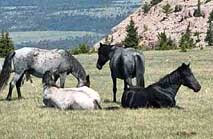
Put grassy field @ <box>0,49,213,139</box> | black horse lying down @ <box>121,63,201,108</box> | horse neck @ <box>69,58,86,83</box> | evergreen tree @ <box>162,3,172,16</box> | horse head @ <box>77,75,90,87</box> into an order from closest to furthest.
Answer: grassy field @ <box>0,49,213,139</box> → black horse lying down @ <box>121,63,201,108</box> → horse head @ <box>77,75,90,87</box> → horse neck @ <box>69,58,86,83</box> → evergreen tree @ <box>162,3,172,16</box>

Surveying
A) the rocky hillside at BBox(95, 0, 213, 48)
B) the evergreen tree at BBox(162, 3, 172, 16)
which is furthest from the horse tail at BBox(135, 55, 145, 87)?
the evergreen tree at BBox(162, 3, 172, 16)

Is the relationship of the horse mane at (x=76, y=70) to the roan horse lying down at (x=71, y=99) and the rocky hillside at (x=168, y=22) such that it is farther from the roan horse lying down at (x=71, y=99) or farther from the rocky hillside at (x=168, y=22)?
the rocky hillside at (x=168, y=22)

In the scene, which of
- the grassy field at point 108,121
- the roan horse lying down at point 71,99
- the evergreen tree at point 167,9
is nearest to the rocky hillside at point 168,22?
the evergreen tree at point 167,9

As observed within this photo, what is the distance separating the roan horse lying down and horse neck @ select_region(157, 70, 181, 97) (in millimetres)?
1726

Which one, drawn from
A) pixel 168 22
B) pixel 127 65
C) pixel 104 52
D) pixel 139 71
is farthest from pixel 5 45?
pixel 139 71

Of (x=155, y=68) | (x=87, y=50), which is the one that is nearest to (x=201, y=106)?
(x=155, y=68)

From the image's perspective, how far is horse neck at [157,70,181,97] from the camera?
1891 centimetres

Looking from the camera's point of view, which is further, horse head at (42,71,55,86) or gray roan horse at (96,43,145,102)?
gray roan horse at (96,43,145,102)

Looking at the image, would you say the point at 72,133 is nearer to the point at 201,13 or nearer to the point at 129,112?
the point at 129,112

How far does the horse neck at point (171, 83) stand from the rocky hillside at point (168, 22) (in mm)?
66967

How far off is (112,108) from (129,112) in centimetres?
91

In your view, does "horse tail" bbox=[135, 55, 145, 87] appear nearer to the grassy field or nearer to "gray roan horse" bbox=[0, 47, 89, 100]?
the grassy field

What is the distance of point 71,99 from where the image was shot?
18.5 meters

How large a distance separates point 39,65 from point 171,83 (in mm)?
4528
